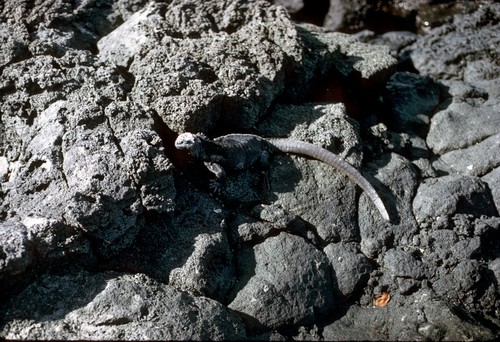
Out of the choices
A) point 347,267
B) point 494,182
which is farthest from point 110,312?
point 494,182

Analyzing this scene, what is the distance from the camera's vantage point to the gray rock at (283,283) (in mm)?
3619

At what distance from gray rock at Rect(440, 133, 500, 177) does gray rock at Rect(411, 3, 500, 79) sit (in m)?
1.54

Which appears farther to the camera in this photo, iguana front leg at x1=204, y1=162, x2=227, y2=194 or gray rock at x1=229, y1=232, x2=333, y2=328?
iguana front leg at x1=204, y1=162, x2=227, y2=194

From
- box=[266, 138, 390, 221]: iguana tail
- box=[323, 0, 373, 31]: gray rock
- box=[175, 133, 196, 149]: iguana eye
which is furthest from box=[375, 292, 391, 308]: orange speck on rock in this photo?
box=[323, 0, 373, 31]: gray rock

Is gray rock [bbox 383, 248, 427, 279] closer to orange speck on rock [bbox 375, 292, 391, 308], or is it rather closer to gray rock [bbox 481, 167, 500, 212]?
orange speck on rock [bbox 375, 292, 391, 308]

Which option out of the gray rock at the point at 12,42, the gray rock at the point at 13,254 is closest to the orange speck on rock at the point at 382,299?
the gray rock at the point at 13,254

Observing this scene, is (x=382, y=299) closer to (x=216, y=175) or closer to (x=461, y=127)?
(x=216, y=175)

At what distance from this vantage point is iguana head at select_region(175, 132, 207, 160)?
3.88 m

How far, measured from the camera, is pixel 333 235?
413 cm

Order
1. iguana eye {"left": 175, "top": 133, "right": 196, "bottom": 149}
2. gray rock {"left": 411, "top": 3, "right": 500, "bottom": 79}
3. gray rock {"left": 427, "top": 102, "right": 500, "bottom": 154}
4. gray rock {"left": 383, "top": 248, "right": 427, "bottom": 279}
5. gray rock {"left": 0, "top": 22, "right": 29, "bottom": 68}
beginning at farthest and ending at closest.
Result: gray rock {"left": 411, "top": 3, "right": 500, "bottom": 79} → gray rock {"left": 427, "top": 102, "right": 500, "bottom": 154} → gray rock {"left": 0, "top": 22, "right": 29, "bottom": 68} → gray rock {"left": 383, "top": 248, "right": 427, "bottom": 279} → iguana eye {"left": 175, "top": 133, "right": 196, "bottom": 149}

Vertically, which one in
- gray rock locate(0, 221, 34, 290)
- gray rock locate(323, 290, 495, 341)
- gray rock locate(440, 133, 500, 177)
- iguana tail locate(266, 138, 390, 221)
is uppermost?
gray rock locate(0, 221, 34, 290)

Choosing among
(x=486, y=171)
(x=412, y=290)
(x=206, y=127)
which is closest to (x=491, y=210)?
(x=486, y=171)

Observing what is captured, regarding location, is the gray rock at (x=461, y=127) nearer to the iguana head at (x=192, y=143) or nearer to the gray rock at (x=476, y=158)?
the gray rock at (x=476, y=158)

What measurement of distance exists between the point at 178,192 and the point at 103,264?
32.9 inches
